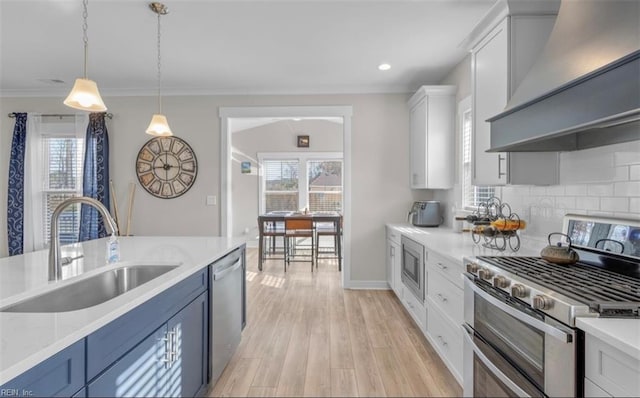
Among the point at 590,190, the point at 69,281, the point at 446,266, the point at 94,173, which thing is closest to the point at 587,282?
the point at 590,190

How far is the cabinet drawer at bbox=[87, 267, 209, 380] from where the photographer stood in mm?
961

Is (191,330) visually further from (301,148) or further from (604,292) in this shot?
(301,148)

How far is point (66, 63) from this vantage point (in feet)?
11.0

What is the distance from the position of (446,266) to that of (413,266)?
768 millimetres

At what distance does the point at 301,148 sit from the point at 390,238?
12.3 feet

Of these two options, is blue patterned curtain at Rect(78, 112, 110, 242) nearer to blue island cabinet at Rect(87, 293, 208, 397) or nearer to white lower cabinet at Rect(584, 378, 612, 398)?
blue island cabinet at Rect(87, 293, 208, 397)

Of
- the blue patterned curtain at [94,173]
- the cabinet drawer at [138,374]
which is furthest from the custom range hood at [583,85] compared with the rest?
the blue patterned curtain at [94,173]

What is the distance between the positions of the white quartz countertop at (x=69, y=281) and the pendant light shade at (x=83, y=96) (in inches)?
35.8

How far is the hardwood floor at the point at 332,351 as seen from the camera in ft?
6.58

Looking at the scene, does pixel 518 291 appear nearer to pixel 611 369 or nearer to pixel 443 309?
pixel 611 369

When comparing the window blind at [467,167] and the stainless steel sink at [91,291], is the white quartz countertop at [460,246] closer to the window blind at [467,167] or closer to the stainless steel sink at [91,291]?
Result: the window blind at [467,167]

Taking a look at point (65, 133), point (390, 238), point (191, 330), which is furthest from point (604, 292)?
point (65, 133)

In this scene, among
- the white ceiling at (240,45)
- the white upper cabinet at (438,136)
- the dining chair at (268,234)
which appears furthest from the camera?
the dining chair at (268,234)

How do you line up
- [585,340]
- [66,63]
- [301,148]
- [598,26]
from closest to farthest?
1. [585,340]
2. [598,26]
3. [66,63]
4. [301,148]
